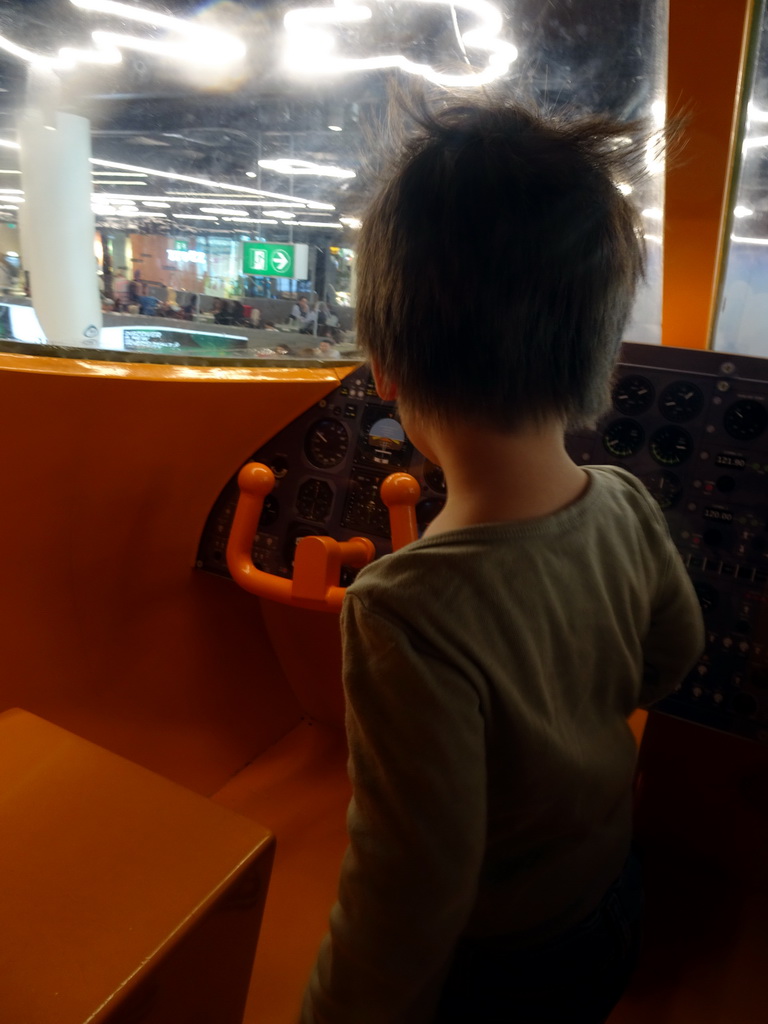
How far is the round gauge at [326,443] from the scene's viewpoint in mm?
1580

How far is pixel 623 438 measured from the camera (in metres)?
1.31

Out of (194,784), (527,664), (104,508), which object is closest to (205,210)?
(104,508)

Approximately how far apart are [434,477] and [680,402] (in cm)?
49

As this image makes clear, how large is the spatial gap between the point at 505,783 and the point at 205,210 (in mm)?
1699

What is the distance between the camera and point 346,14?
163cm

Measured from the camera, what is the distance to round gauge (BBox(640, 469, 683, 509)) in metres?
1.24

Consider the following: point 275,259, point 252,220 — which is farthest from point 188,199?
point 275,259

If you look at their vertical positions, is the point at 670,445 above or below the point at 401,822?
above

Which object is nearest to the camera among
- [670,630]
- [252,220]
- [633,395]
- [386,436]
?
[670,630]

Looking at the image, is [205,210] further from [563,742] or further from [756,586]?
[563,742]

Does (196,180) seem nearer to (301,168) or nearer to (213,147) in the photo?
(213,147)

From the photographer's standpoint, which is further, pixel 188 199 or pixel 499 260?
pixel 188 199

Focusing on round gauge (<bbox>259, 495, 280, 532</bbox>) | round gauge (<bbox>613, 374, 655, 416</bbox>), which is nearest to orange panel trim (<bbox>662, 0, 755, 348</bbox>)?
round gauge (<bbox>613, 374, 655, 416</bbox>)

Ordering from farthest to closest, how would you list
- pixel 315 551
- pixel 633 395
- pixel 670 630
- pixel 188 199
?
pixel 188 199, pixel 633 395, pixel 315 551, pixel 670 630
